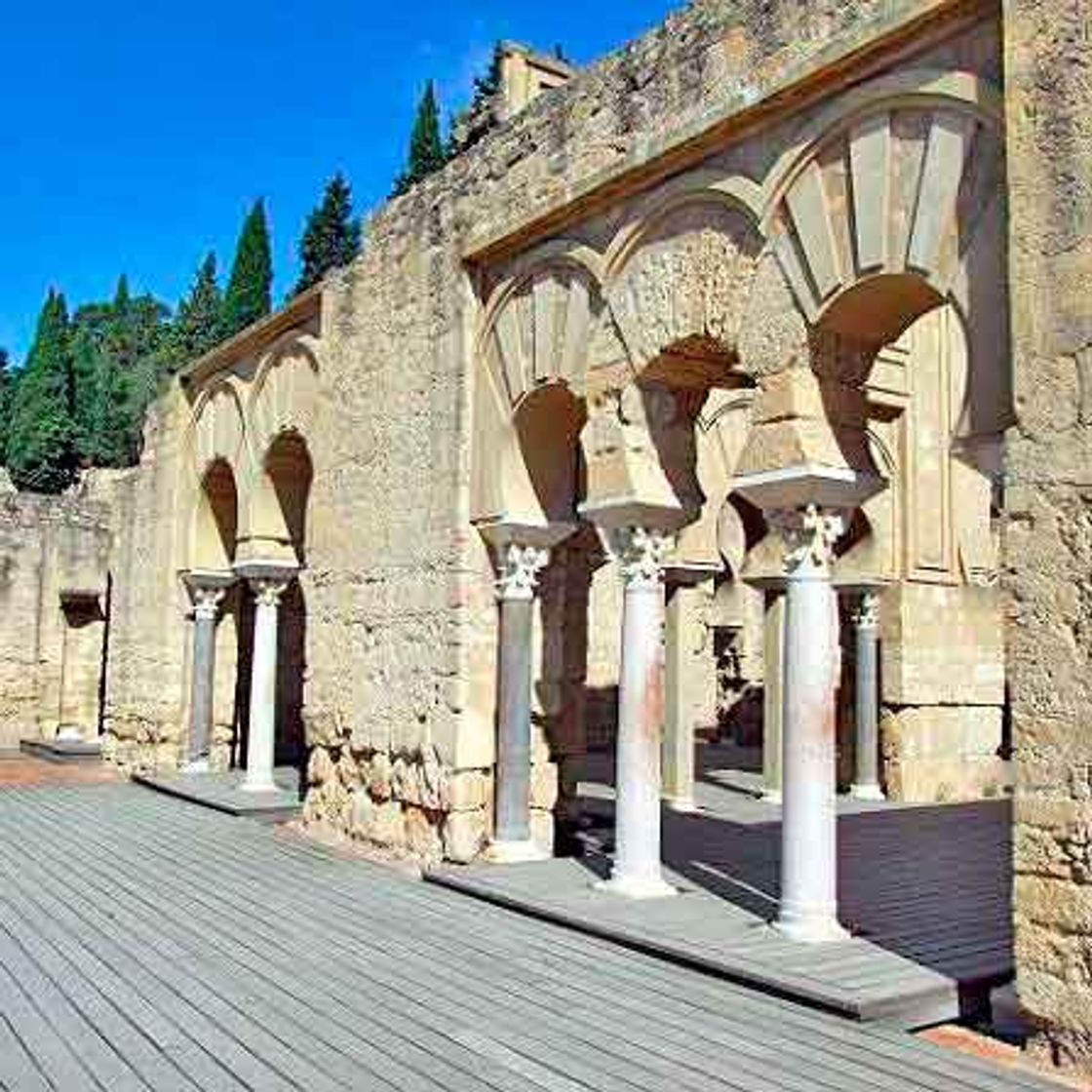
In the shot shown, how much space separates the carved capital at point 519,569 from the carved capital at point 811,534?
8.02ft

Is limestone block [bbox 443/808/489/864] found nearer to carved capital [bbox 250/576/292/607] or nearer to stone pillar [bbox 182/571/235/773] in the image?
carved capital [bbox 250/576/292/607]

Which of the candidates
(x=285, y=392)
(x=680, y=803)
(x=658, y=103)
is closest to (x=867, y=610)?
(x=680, y=803)

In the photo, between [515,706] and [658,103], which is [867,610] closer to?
[515,706]

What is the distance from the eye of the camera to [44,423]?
127 feet

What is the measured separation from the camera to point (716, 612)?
17.5 metres

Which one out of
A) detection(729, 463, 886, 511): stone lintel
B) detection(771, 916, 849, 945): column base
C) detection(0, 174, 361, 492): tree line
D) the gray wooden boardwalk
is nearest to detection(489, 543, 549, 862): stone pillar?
the gray wooden boardwalk

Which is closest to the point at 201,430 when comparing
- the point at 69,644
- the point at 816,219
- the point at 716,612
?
the point at 69,644

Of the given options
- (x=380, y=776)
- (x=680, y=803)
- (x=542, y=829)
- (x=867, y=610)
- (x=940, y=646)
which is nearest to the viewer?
(x=542, y=829)

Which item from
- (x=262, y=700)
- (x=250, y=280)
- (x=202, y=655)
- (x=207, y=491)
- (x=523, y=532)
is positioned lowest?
(x=262, y=700)

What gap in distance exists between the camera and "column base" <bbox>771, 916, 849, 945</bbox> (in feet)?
18.1

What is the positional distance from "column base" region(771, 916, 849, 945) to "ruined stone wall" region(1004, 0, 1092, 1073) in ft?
4.40

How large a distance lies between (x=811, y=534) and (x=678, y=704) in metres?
6.04

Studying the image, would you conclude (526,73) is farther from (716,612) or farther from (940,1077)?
(940,1077)

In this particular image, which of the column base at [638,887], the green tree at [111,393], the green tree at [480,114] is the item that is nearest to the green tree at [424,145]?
the green tree at [480,114]
